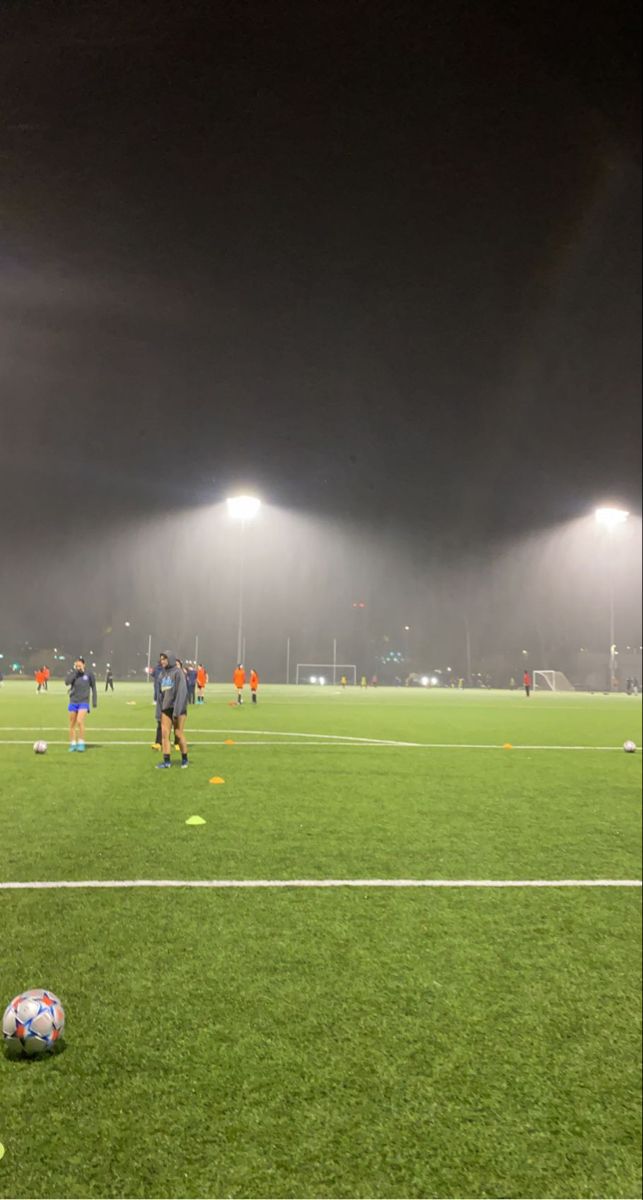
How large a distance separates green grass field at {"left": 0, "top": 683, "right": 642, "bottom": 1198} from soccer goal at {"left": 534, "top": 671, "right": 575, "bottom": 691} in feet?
2.13

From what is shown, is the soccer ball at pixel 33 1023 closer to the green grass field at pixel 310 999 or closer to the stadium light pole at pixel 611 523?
the green grass field at pixel 310 999

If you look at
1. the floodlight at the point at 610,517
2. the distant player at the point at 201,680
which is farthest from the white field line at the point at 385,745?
the distant player at the point at 201,680

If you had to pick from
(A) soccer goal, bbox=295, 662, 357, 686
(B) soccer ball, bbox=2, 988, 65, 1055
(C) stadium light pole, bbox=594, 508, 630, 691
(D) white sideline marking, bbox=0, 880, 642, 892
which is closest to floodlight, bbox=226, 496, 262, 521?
(A) soccer goal, bbox=295, 662, 357, 686

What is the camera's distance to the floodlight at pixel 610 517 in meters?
A: 3.62

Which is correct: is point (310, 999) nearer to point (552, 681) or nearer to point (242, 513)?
point (552, 681)

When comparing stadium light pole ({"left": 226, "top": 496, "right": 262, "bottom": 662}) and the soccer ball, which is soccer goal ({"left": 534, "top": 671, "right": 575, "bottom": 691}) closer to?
stadium light pole ({"left": 226, "top": 496, "right": 262, "bottom": 662})

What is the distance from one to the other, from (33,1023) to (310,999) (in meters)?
1.53

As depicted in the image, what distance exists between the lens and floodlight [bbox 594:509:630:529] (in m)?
3.62

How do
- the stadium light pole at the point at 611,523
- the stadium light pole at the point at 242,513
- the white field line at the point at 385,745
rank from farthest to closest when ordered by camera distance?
the white field line at the point at 385,745
the stadium light pole at the point at 611,523
the stadium light pole at the point at 242,513

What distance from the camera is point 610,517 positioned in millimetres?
3789

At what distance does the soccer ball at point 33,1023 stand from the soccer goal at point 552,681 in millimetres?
2414

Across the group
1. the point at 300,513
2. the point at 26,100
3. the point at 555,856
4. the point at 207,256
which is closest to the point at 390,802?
the point at 555,856

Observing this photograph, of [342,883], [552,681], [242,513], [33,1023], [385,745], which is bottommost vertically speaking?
[385,745]

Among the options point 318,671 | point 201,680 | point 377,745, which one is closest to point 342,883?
point 318,671
